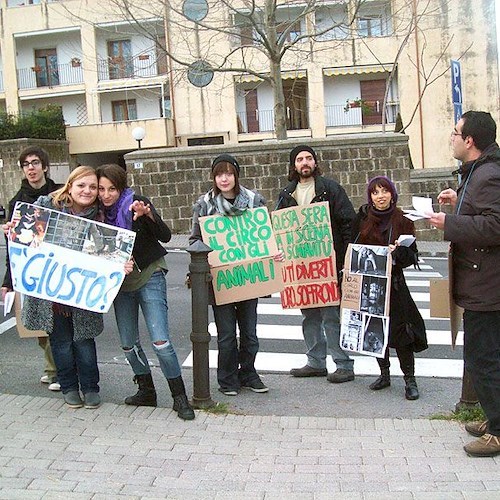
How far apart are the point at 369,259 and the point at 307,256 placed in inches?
27.2

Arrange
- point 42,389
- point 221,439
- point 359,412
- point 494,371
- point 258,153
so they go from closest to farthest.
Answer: point 494,371, point 221,439, point 359,412, point 42,389, point 258,153

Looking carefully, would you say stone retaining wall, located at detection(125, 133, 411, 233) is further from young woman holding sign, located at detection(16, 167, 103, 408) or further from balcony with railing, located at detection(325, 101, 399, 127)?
balcony with railing, located at detection(325, 101, 399, 127)

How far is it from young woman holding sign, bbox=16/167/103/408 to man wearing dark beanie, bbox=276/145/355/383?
1795 mm

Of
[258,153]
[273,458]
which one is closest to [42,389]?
[273,458]

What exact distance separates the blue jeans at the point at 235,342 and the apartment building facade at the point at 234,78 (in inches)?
909

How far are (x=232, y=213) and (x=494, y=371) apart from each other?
2351 millimetres

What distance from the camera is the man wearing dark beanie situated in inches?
228

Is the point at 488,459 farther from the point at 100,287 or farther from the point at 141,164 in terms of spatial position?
the point at 141,164

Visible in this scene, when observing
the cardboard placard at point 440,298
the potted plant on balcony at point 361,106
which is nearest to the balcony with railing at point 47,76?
the potted plant on balcony at point 361,106

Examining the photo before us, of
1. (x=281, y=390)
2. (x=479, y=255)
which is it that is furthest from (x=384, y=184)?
(x=281, y=390)

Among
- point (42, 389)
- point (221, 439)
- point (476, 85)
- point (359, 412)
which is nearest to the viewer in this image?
point (221, 439)

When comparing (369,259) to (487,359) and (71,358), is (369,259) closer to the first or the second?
(487,359)

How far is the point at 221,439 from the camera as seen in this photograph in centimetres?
460

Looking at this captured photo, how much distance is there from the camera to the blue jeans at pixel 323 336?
592cm
